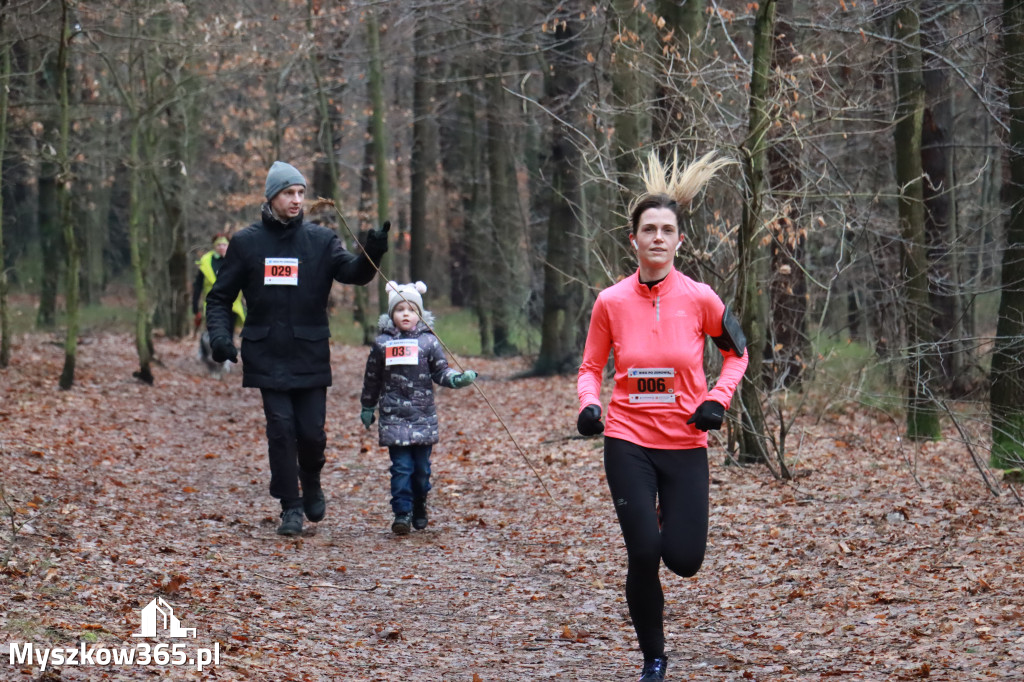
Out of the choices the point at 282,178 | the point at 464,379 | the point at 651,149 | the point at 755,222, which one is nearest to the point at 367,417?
the point at 464,379

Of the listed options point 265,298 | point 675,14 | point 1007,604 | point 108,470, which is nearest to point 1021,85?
point 675,14

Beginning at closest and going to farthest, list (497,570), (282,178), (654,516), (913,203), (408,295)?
(654,516), (497,570), (282,178), (408,295), (913,203)

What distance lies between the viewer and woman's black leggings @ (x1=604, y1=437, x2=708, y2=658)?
512 cm

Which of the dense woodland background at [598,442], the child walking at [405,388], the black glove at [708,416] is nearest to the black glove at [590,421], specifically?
the black glove at [708,416]

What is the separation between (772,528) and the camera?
8.60 m

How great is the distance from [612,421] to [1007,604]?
8.39 feet

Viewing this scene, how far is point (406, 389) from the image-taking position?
29.3 feet

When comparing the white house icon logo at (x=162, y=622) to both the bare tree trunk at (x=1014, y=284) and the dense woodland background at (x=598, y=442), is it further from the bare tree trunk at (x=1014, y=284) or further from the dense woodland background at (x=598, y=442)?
the bare tree trunk at (x=1014, y=284)

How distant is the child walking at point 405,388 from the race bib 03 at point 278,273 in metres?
0.84

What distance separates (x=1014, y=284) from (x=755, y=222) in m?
2.30

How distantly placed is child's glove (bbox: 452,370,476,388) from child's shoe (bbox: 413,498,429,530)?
49.1 inches

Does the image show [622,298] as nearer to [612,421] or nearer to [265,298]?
[612,421]

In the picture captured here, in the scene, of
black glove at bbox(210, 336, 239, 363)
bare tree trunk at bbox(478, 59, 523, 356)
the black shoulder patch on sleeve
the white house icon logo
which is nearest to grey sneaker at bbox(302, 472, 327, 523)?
black glove at bbox(210, 336, 239, 363)

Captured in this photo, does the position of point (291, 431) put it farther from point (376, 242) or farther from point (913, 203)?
point (913, 203)
